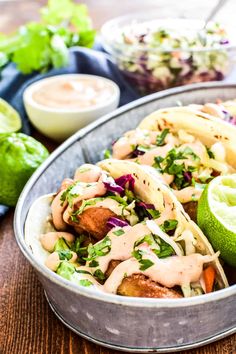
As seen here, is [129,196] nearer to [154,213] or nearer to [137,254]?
[154,213]

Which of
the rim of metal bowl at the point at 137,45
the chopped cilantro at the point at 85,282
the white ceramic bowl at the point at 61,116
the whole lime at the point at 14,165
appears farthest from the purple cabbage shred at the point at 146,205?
the rim of metal bowl at the point at 137,45

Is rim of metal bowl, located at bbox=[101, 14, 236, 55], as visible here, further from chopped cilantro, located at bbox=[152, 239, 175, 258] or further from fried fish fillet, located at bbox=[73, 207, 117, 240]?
chopped cilantro, located at bbox=[152, 239, 175, 258]

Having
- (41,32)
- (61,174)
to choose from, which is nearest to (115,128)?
(61,174)

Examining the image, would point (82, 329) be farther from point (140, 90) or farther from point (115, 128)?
point (140, 90)

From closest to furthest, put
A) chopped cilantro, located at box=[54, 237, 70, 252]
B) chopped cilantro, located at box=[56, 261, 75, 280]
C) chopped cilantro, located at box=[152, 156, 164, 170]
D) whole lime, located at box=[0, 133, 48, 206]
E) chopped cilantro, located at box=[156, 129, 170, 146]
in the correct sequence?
chopped cilantro, located at box=[56, 261, 75, 280] < chopped cilantro, located at box=[54, 237, 70, 252] < chopped cilantro, located at box=[152, 156, 164, 170] < chopped cilantro, located at box=[156, 129, 170, 146] < whole lime, located at box=[0, 133, 48, 206]

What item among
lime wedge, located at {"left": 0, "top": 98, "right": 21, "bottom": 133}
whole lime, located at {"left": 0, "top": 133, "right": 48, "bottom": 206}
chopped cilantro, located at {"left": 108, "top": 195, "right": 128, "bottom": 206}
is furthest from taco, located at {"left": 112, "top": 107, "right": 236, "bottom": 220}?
lime wedge, located at {"left": 0, "top": 98, "right": 21, "bottom": 133}

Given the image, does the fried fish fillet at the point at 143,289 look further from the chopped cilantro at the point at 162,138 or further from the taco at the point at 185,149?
the chopped cilantro at the point at 162,138
